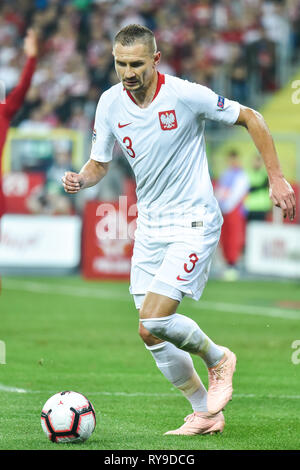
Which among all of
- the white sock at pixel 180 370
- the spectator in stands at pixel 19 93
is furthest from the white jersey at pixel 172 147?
the spectator in stands at pixel 19 93

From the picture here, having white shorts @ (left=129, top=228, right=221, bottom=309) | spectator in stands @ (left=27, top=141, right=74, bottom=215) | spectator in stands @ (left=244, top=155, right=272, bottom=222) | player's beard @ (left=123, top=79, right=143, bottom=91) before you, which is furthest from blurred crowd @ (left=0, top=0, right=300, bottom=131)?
player's beard @ (left=123, top=79, right=143, bottom=91)

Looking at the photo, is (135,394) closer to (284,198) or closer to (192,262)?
(192,262)

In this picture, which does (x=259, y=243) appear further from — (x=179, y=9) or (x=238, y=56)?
(x=179, y=9)

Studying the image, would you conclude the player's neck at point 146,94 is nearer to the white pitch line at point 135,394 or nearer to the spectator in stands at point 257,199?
the white pitch line at point 135,394

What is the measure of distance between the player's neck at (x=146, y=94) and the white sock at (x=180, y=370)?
4.96 ft

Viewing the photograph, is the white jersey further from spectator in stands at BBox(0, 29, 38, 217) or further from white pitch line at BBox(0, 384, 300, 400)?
spectator in stands at BBox(0, 29, 38, 217)

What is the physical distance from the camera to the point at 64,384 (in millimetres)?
8086

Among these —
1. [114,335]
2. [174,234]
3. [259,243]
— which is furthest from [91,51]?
[174,234]

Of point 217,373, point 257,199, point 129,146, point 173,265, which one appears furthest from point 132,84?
point 257,199

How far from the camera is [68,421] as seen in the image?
230 inches

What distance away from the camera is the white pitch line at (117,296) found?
13539mm

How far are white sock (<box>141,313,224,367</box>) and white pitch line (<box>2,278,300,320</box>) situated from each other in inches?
271

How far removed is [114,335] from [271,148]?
570 centimetres

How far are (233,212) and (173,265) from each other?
13283 millimetres
